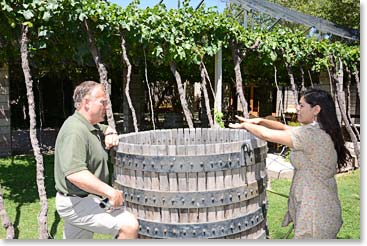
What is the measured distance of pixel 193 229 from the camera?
2.31m

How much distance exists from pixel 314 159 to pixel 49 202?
3.63 metres

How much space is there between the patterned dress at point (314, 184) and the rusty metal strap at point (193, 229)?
0.36 m

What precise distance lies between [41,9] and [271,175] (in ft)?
13.5

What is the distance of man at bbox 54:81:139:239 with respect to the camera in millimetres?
2162

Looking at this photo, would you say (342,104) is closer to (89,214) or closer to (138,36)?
(138,36)

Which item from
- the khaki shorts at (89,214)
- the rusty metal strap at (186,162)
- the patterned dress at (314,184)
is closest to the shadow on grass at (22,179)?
the khaki shorts at (89,214)

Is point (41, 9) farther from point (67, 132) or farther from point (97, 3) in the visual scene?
point (67, 132)

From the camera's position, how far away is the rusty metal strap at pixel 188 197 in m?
2.29

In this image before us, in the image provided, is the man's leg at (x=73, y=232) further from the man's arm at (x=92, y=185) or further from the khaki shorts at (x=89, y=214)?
the man's arm at (x=92, y=185)

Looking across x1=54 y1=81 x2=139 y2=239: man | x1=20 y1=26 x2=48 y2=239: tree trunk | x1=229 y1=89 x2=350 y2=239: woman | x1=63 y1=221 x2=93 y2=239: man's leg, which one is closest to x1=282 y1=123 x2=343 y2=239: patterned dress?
x1=229 y1=89 x2=350 y2=239: woman

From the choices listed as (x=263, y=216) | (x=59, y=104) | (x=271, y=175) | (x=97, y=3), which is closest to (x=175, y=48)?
(x=97, y=3)

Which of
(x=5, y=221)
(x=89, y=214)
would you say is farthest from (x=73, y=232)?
(x=5, y=221)

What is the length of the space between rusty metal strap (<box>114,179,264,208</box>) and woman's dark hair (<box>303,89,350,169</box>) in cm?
58

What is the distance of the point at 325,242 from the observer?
2.38 meters
